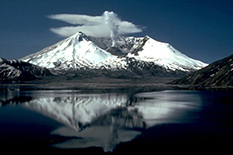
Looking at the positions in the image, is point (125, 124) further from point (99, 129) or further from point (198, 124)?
point (198, 124)

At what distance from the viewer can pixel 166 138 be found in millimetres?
23391

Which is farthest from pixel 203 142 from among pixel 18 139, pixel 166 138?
pixel 18 139

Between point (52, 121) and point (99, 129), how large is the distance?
7.82 metres

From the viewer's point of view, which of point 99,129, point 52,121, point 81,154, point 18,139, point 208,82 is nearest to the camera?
point 81,154

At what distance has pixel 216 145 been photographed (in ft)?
70.0

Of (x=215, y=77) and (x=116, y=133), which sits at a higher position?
(x=215, y=77)

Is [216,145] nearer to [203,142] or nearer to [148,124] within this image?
[203,142]

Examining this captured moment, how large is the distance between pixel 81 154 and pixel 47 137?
5.92 metres

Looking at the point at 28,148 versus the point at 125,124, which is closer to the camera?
the point at 28,148

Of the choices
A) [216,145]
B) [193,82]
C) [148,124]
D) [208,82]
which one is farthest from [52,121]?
[193,82]

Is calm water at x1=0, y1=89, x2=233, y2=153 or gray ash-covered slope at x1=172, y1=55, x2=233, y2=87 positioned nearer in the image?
calm water at x1=0, y1=89, x2=233, y2=153

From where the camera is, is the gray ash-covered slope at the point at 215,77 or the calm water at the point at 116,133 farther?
the gray ash-covered slope at the point at 215,77

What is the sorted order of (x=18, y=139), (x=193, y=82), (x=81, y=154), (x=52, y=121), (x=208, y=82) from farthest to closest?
(x=193, y=82)
(x=208, y=82)
(x=52, y=121)
(x=18, y=139)
(x=81, y=154)

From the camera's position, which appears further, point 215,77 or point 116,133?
point 215,77
